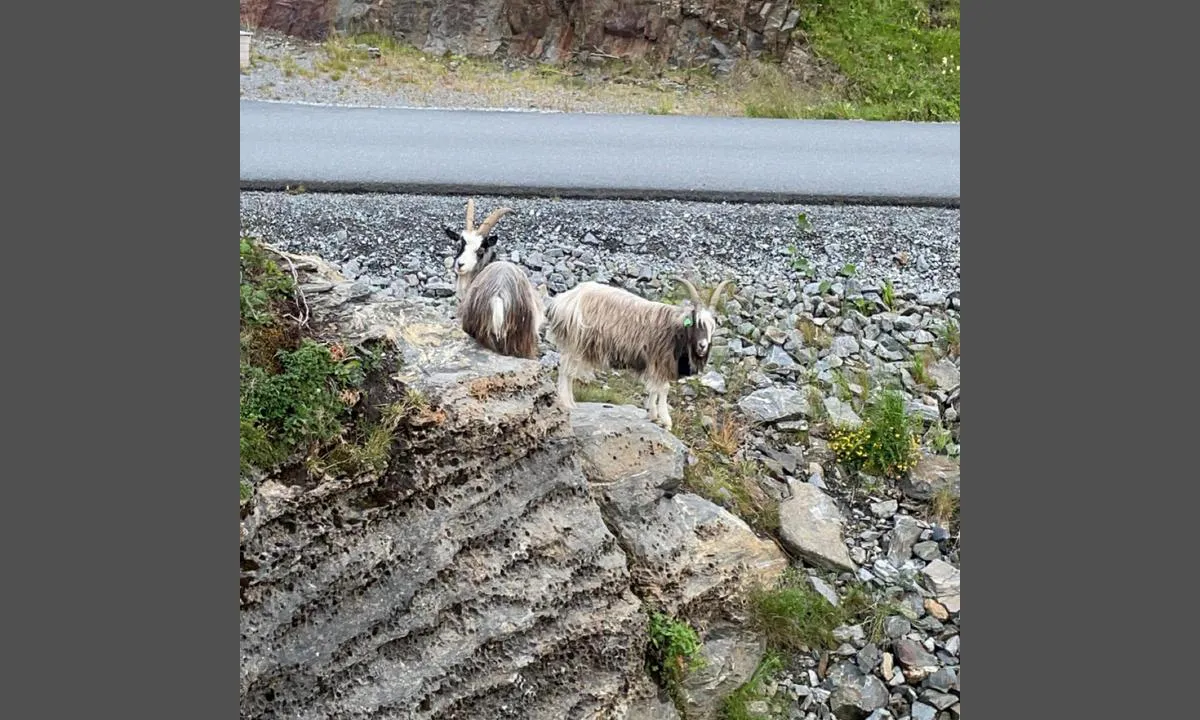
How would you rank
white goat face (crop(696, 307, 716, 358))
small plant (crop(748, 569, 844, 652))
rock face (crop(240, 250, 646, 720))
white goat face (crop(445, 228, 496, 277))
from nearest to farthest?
rock face (crop(240, 250, 646, 720))
white goat face (crop(445, 228, 496, 277))
white goat face (crop(696, 307, 716, 358))
small plant (crop(748, 569, 844, 652))

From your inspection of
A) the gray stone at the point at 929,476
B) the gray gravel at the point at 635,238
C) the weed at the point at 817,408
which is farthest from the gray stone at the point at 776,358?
the gray stone at the point at 929,476

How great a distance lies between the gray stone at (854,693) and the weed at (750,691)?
33 centimetres

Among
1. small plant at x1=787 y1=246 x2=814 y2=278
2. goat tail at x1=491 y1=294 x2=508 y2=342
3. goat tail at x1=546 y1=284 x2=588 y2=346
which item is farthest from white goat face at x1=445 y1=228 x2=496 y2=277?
small plant at x1=787 y1=246 x2=814 y2=278

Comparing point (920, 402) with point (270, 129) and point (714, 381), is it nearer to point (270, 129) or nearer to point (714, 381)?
point (714, 381)

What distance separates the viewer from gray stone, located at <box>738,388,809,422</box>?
21.7 feet

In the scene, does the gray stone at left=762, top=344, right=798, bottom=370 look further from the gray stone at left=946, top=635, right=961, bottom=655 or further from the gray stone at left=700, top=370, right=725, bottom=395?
the gray stone at left=946, top=635, right=961, bottom=655

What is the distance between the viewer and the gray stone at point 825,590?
6.44 metres

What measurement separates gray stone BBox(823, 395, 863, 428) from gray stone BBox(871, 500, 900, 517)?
1.65 feet

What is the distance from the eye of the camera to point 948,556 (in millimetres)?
6598

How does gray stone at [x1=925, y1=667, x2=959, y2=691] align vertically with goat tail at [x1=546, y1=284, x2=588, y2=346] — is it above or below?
below

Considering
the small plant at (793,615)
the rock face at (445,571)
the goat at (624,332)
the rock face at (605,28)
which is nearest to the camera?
the rock face at (445,571)

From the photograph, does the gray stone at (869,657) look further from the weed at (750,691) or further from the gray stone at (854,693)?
the weed at (750,691)

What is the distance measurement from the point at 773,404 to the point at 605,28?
10.2 ft

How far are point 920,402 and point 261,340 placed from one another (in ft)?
12.4
